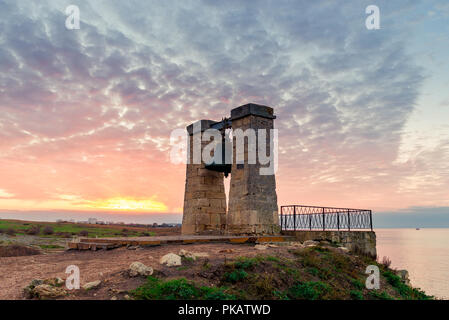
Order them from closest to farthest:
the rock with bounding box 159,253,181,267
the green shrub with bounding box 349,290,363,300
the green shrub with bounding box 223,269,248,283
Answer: the green shrub with bounding box 223,269,248,283 → the rock with bounding box 159,253,181,267 → the green shrub with bounding box 349,290,363,300

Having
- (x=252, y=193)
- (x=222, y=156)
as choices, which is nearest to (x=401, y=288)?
(x=252, y=193)

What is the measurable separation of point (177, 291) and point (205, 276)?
1.12 m

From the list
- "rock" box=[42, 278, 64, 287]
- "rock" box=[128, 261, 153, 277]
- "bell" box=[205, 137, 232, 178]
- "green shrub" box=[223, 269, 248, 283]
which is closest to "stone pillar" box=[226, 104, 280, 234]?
"bell" box=[205, 137, 232, 178]

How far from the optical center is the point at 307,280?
28.1 feet

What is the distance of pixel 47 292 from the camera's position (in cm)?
652

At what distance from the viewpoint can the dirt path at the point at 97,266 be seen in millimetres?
7352

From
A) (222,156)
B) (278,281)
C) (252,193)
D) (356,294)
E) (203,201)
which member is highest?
(222,156)

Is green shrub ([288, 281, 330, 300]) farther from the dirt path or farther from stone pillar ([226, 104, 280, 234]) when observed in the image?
stone pillar ([226, 104, 280, 234])

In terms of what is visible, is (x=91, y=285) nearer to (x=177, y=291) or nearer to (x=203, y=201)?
(x=177, y=291)

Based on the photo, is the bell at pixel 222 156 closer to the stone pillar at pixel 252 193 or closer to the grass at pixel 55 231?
the stone pillar at pixel 252 193

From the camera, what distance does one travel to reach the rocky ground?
6.79 metres

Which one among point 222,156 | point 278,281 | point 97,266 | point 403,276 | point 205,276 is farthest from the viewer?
point 222,156

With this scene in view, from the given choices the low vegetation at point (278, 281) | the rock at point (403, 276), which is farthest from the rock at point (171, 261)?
the rock at point (403, 276)
